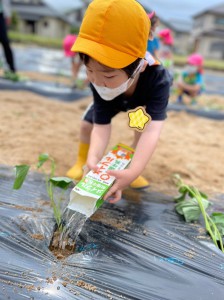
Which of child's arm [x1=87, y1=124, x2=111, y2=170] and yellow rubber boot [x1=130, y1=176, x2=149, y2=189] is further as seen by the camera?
yellow rubber boot [x1=130, y1=176, x2=149, y2=189]

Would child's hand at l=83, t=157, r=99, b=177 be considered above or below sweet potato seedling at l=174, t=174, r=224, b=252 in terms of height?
above

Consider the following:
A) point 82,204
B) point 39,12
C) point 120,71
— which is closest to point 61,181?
point 82,204

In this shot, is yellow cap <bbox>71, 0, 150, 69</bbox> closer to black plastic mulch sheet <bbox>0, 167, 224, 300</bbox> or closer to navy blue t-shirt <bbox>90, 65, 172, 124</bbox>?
navy blue t-shirt <bbox>90, 65, 172, 124</bbox>

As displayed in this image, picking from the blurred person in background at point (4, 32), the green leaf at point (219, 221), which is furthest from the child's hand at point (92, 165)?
the blurred person in background at point (4, 32)

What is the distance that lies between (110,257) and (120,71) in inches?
22.6

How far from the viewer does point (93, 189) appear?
1.04 meters

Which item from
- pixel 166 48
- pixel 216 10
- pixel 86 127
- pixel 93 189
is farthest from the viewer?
pixel 216 10

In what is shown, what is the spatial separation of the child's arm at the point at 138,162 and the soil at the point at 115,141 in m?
0.45

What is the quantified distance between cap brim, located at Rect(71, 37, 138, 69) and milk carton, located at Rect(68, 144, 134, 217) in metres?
0.37

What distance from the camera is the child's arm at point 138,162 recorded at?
1.13m

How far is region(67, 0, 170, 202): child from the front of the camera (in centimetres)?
94

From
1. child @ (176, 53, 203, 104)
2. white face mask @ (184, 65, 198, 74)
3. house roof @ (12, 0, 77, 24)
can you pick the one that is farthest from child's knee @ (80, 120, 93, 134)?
house roof @ (12, 0, 77, 24)

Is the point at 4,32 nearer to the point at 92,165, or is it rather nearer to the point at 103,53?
the point at 92,165

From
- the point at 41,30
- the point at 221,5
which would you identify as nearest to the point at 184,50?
the point at 221,5
